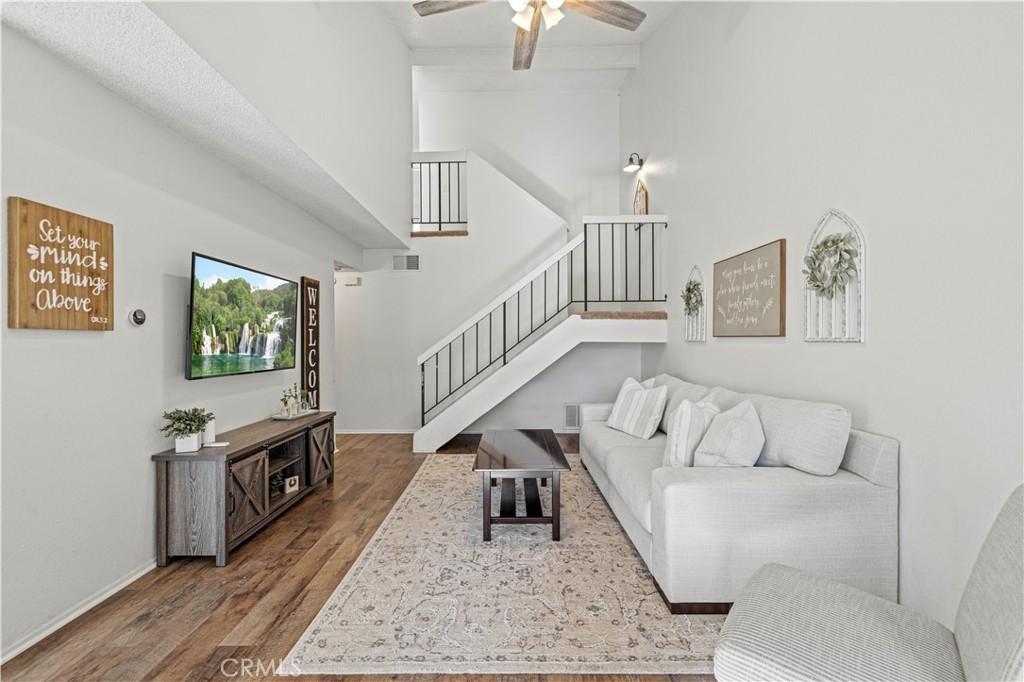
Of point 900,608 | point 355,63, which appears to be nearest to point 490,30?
point 355,63

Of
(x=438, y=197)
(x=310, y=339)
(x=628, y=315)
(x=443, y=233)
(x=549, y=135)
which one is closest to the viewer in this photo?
(x=310, y=339)

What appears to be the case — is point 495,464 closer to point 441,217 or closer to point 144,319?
point 144,319

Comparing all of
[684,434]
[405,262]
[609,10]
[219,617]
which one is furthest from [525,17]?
[219,617]

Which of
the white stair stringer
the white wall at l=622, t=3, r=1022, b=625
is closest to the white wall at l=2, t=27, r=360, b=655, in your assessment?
the white stair stringer

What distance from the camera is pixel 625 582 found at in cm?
264

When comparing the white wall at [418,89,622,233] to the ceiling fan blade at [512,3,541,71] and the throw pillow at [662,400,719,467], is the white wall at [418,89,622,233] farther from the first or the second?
the throw pillow at [662,400,719,467]

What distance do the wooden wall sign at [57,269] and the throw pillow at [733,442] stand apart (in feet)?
10.1

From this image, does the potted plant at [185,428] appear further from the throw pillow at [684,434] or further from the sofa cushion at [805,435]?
the sofa cushion at [805,435]

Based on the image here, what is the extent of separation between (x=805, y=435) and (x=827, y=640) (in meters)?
1.27

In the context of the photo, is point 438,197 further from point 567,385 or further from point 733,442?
point 733,442

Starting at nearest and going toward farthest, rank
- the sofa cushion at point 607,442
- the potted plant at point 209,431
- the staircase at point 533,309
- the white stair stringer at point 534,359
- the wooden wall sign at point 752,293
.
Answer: the potted plant at point 209,431 → the wooden wall sign at point 752,293 → the sofa cushion at point 607,442 → the white stair stringer at point 534,359 → the staircase at point 533,309

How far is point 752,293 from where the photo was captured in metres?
3.59

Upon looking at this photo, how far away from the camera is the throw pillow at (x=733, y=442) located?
8.93 feet

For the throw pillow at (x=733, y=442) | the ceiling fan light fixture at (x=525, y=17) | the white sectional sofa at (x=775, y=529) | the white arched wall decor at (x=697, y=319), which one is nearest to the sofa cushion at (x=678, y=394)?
the white arched wall decor at (x=697, y=319)
